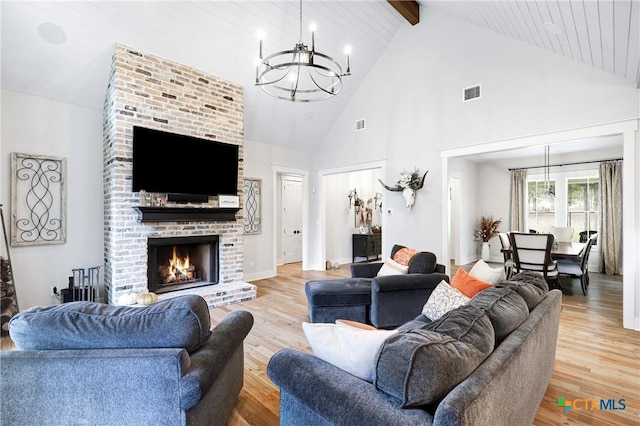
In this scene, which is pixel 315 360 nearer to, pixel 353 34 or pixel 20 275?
pixel 20 275

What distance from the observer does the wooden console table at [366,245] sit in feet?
26.7

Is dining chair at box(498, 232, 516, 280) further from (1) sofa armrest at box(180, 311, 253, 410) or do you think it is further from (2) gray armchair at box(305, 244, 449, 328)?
(1) sofa armrest at box(180, 311, 253, 410)

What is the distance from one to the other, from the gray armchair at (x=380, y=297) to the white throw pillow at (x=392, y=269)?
0.16m

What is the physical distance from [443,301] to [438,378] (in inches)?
60.4

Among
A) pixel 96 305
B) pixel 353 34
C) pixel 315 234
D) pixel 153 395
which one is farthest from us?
pixel 315 234

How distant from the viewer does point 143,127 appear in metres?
4.10

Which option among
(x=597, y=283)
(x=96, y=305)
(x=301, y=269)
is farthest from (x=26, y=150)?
(x=597, y=283)

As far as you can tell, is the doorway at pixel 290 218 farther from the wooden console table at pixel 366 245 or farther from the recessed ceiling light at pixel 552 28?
the recessed ceiling light at pixel 552 28

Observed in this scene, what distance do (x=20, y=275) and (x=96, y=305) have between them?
3.57 meters

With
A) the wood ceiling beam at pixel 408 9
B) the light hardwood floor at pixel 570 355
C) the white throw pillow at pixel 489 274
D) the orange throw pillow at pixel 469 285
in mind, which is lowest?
the light hardwood floor at pixel 570 355

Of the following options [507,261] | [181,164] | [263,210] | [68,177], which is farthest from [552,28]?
[68,177]

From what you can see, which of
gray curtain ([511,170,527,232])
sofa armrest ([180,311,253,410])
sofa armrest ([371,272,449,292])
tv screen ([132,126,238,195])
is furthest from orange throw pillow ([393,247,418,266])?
gray curtain ([511,170,527,232])

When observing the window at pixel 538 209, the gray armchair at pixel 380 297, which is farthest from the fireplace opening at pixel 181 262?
the window at pixel 538 209

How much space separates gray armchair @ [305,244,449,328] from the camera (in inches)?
136
